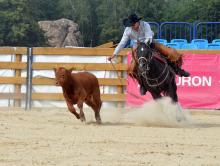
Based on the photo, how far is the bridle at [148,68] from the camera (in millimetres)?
12648

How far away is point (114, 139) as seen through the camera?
10219 millimetres

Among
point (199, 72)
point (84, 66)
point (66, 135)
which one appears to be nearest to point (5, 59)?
point (84, 66)

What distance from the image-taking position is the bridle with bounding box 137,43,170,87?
12.6m

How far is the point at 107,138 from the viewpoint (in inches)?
408

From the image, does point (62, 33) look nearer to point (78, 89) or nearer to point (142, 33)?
point (142, 33)

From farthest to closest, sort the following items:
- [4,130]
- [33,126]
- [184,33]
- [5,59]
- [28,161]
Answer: [184,33] < [5,59] < [33,126] < [4,130] < [28,161]

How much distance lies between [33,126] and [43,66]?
6.17 metres

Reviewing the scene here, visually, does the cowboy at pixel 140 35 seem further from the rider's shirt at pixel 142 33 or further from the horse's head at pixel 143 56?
the horse's head at pixel 143 56

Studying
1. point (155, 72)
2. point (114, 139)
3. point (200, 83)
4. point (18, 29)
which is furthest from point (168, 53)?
point (18, 29)

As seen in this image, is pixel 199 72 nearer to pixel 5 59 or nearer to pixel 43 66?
pixel 43 66

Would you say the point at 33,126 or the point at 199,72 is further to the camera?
the point at 199,72

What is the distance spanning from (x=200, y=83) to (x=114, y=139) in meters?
7.71

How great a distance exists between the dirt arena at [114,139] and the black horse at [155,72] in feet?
1.05

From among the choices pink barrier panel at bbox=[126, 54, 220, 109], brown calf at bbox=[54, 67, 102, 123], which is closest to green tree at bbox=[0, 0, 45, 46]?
pink barrier panel at bbox=[126, 54, 220, 109]
